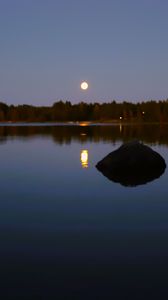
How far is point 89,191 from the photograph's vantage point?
63.4 ft

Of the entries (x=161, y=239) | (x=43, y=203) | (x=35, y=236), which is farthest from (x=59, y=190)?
(x=161, y=239)

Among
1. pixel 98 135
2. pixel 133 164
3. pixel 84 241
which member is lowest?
pixel 98 135

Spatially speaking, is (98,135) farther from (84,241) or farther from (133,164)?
(84,241)

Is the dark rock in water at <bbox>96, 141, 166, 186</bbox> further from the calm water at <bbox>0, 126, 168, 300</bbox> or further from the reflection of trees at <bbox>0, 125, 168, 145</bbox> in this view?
the reflection of trees at <bbox>0, 125, 168, 145</bbox>

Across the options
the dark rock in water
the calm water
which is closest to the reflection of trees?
the dark rock in water

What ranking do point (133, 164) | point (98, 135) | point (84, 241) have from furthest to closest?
point (98, 135), point (133, 164), point (84, 241)

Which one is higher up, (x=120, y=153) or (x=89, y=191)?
(x=120, y=153)

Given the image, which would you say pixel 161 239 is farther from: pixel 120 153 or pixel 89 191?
pixel 120 153

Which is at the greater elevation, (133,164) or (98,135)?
(133,164)

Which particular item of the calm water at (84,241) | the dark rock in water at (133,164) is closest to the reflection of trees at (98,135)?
the dark rock in water at (133,164)

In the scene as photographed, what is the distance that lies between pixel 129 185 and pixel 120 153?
3.59 m

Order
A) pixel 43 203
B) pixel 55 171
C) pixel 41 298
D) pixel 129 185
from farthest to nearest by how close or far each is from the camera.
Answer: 1. pixel 55 171
2. pixel 129 185
3. pixel 43 203
4. pixel 41 298

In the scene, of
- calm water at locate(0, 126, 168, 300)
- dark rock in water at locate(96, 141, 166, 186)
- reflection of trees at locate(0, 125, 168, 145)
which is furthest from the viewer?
reflection of trees at locate(0, 125, 168, 145)

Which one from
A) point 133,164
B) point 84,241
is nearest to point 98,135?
point 133,164
